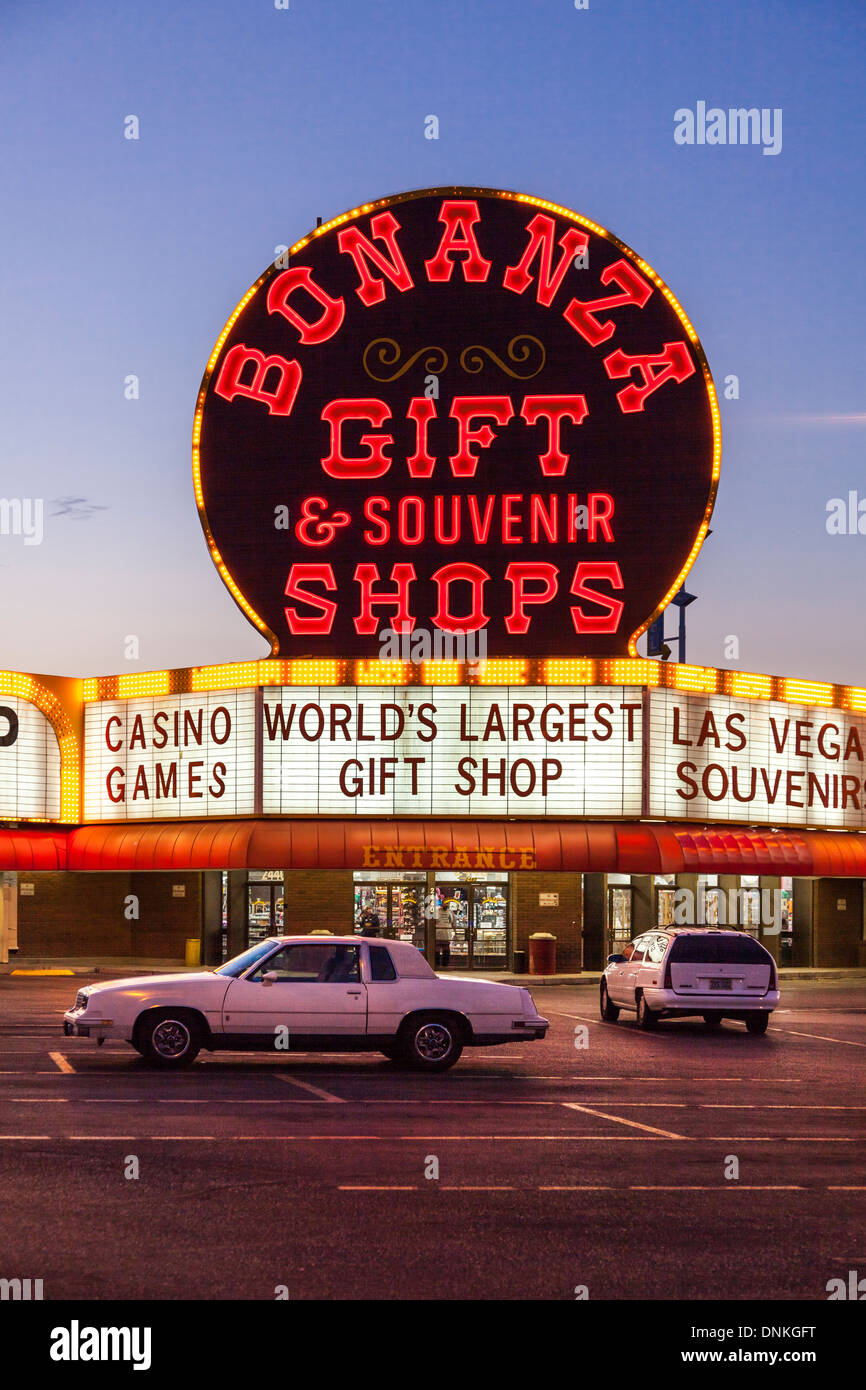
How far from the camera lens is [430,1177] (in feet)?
A: 38.8

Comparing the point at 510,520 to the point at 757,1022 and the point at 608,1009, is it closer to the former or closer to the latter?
the point at 608,1009

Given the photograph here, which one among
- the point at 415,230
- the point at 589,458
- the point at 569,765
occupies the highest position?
the point at 415,230

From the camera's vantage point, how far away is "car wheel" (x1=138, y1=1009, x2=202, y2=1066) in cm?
1853

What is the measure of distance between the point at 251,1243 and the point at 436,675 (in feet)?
97.8

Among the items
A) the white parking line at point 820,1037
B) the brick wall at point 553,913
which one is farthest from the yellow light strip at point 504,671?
the white parking line at point 820,1037

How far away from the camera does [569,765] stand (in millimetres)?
38969

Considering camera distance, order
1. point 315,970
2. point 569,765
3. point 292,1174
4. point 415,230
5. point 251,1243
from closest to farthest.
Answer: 1. point 251,1243
2. point 292,1174
3. point 315,970
4. point 569,765
5. point 415,230

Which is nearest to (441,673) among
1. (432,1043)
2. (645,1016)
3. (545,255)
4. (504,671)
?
(504,671)

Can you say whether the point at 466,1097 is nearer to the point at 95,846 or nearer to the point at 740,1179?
the point at 740,1179

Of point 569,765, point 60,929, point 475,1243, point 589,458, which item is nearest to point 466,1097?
point 475,1243

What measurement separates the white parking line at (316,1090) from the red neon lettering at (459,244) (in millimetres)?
27763

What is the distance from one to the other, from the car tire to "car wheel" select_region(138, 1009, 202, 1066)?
409 inches

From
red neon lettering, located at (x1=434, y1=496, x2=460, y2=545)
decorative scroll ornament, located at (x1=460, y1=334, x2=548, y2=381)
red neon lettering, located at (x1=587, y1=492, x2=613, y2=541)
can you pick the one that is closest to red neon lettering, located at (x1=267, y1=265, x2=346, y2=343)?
decorative scroll ornament, located at (x1=460, y1=334, x2=548, y2=381)

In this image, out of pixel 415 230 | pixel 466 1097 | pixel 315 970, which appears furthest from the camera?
pixel 415 230
